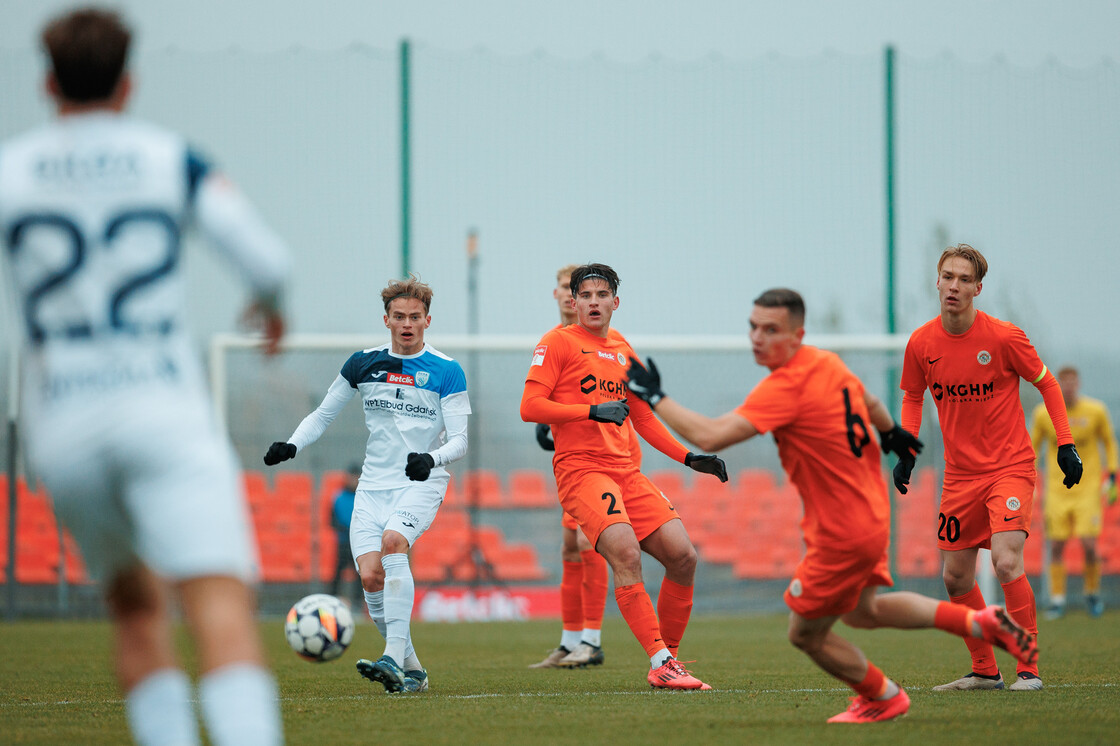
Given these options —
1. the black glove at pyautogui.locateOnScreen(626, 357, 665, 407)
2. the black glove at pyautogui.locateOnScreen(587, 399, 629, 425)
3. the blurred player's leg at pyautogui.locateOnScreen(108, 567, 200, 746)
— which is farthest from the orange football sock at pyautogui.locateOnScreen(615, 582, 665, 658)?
the blurred player's leg at pyautogui.locateOnScreen(108, 567, 200, 746)

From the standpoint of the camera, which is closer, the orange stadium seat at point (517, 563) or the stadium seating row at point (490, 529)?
the stadium seating row at point (490, 529)

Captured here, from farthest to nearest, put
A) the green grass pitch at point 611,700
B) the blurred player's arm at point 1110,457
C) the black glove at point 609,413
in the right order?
the blurred player's arm at point 1110,457
the black glove at point 609,413
the green grass pitch at point 611,700

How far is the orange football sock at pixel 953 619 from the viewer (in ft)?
16.3

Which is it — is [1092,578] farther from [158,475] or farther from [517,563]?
[158,475]

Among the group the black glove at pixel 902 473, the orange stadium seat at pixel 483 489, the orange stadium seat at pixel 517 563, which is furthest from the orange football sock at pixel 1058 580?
the black glove at pixel 902 473

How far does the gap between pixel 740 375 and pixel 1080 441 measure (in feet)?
12.1

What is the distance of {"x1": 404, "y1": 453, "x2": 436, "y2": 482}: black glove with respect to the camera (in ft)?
20.8

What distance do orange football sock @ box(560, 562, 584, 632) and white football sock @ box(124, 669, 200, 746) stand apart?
17.5 feet

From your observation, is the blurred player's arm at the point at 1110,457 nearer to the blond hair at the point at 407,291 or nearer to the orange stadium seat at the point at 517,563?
the orange stadium seat at the point at 517,563

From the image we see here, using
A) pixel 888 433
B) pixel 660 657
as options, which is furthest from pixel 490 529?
pixel 888 433

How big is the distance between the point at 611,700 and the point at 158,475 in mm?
3638

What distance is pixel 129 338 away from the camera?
9.62 ft

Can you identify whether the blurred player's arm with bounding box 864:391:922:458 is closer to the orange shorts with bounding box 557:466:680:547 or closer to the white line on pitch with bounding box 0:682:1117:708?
the white line on pitch with bounding box 0:682:1117:708

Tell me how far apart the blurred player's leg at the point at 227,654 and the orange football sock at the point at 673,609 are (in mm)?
4265
